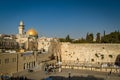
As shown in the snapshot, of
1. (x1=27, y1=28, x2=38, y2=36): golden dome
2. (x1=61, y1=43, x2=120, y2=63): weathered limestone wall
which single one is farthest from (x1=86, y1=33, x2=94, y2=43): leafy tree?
(x1=27, y1=28, x2=38, y2=36): golden dome

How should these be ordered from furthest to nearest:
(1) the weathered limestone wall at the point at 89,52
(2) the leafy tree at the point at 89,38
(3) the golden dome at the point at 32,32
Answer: (3) the golden dome at the point at 32,32 → (2) the leafy tree at the point at 89,38 → (1) the weathered limestone wall at the point at 89,52

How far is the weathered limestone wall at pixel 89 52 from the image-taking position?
32750 millimetres

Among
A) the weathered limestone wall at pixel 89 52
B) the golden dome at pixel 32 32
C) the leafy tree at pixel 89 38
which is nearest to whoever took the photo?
the weathered limestone wall at pixel 89 52

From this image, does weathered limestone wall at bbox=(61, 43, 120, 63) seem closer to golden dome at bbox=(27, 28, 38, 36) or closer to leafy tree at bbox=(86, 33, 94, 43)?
leafy tree at bbox=(86, 33, 94, 43)

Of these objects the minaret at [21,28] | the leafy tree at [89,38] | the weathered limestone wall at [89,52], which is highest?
the minaret at [21,28]

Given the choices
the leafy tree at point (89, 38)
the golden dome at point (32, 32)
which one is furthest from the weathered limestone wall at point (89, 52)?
the golden dome at point (32, 32)

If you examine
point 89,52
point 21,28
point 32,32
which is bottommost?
point 89,52

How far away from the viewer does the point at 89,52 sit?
34344mm

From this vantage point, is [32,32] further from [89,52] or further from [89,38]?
[89,52]

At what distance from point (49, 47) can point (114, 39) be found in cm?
1363

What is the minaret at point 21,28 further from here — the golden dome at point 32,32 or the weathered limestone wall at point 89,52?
the weathered limestone wall at point 89,52

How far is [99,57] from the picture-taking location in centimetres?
3353

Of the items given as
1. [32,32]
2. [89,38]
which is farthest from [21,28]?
[89,38]

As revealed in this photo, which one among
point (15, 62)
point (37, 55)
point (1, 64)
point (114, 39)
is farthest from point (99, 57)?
point (1, 64)
